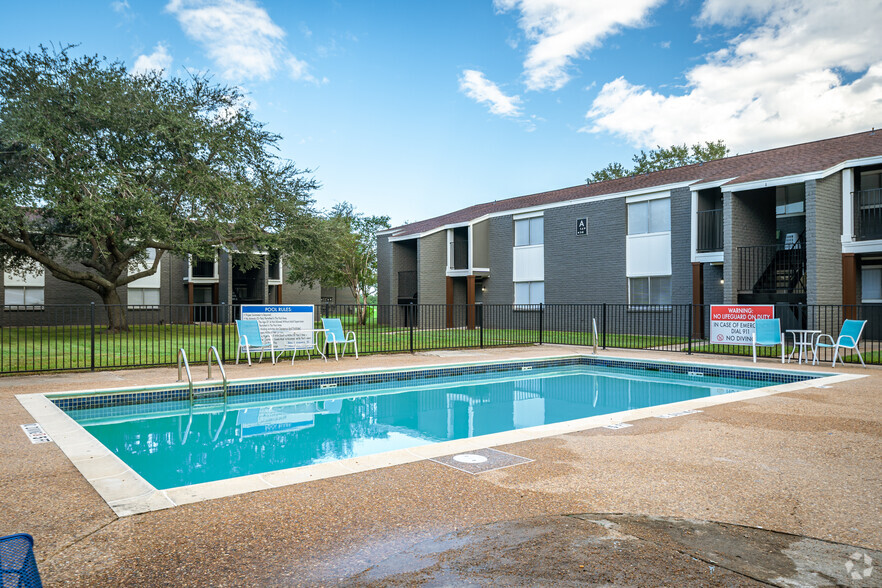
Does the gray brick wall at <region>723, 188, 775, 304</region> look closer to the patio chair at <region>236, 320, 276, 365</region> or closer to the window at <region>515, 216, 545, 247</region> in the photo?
the window at <region>515, 216, 545, 247</region>

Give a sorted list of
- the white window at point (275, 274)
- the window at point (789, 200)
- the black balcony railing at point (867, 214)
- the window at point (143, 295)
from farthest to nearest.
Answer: the white window at point (275, 274), the window at point (143, 295), the window at point (789, 200), the black balcony railing at point (867, 214)

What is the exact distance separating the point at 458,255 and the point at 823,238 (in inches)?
599

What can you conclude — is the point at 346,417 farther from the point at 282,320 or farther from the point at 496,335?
the point at 496,335

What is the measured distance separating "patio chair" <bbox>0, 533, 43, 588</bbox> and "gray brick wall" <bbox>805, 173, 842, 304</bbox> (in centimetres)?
1832

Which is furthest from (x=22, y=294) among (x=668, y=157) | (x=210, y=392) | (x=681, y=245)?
(x=668, y=157)

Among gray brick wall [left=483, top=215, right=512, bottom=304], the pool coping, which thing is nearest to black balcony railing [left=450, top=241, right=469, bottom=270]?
gray brick wall [left=483, top=215, right=512, bottom=304]

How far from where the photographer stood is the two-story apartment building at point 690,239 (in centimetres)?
1664

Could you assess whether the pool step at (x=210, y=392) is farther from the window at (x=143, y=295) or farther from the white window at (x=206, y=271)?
the white window at (x=206, y=271)

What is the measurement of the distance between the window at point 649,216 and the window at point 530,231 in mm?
4130

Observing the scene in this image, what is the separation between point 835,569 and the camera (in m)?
2.87

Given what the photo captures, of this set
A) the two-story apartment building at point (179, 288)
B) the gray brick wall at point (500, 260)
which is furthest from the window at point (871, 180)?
the two-story apartment building at point (179, 288)

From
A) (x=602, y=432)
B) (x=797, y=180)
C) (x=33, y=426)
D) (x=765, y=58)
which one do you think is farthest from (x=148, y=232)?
(x=765, y=58)

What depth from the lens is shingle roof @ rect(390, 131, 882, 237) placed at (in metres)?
17.0

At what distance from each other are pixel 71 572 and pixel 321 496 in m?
1.56
